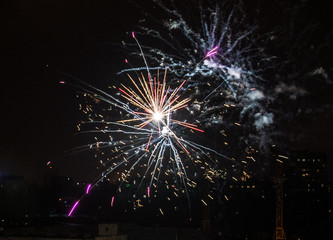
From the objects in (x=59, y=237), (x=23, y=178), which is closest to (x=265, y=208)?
(x=59, y=237)

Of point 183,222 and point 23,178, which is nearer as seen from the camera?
point 183,222

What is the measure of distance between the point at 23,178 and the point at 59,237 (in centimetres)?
2691

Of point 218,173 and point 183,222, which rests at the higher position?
point 218,173

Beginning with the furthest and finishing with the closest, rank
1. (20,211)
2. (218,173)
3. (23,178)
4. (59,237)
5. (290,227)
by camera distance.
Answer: (23,178), (20,211), (290,227), (218,173), (59,237)

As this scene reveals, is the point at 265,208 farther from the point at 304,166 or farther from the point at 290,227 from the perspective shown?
the point at 304,166

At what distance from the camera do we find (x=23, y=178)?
46406 mm

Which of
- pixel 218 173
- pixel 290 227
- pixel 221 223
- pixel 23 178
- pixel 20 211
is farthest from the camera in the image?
pixel 23 178

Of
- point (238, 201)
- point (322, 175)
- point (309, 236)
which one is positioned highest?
point (322, 175)

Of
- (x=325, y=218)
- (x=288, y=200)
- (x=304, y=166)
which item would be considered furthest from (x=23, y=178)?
(x=304, y=166)

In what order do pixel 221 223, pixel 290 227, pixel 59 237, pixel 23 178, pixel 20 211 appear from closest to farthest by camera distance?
1. pixel 59 237
2. pixel 290 227
3. pixel 221 223
4. pixel 20 211
5. pixel 23 178

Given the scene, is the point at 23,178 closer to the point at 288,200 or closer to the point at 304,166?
the point at 288,200

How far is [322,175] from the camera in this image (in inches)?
2859

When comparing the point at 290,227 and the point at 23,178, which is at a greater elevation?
the point at 23,178

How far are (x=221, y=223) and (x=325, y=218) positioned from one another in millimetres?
9451
